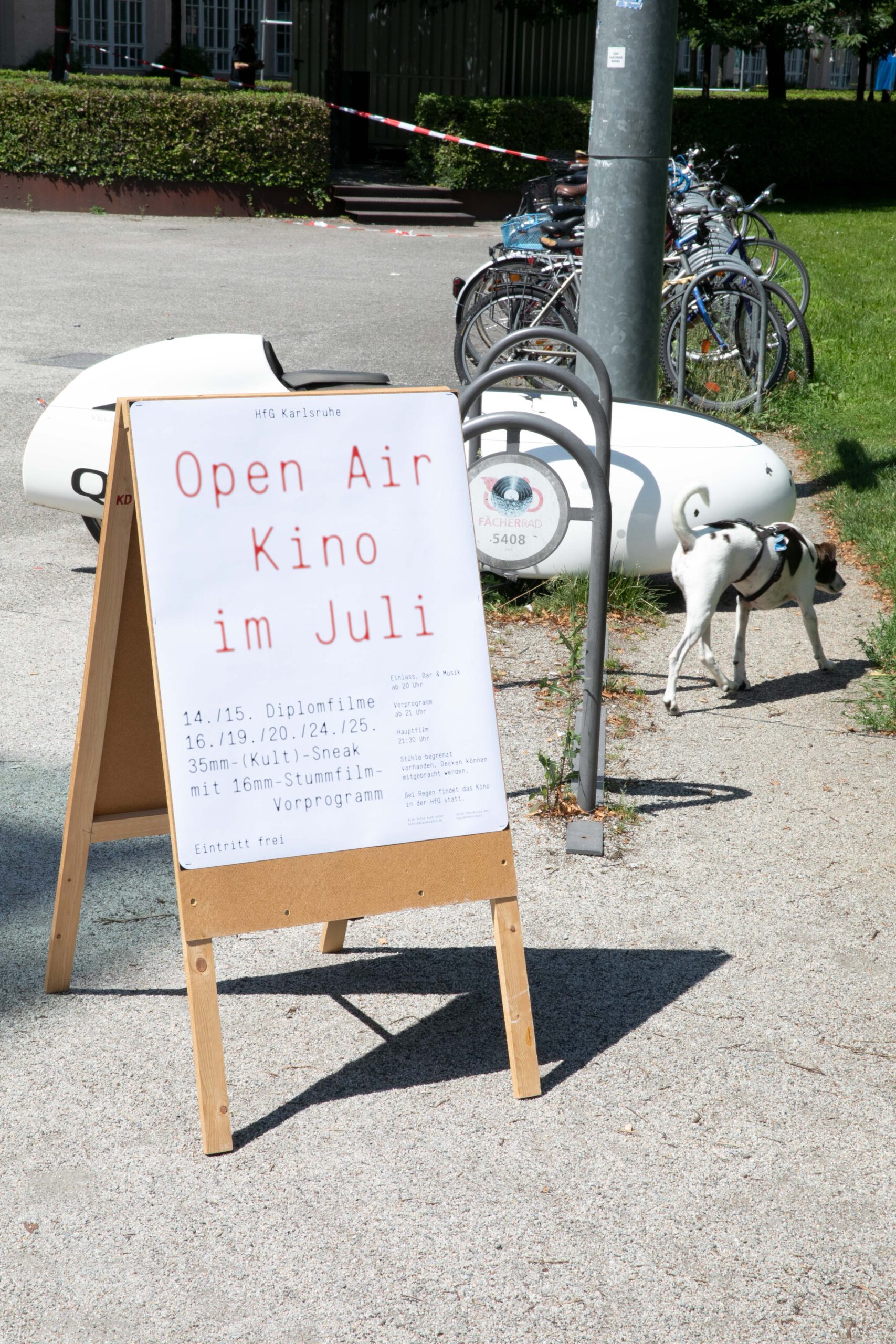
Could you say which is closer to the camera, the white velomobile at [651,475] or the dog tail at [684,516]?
the dog tail at [684,516]

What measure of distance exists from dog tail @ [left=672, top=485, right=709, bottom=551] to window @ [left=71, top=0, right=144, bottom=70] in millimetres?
35551

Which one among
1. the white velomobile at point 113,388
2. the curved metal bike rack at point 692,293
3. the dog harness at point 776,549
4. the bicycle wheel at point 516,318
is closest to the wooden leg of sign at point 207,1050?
the dog harness at point 776,549

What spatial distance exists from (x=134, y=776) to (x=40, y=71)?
32038 mm

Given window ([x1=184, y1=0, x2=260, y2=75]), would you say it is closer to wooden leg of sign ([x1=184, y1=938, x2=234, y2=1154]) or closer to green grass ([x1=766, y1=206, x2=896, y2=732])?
green grass ([x1=766, y1=206, x2=896, y2=732])

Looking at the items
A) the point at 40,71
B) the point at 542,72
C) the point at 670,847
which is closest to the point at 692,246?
the point at 670,847

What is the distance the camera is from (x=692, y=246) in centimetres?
984

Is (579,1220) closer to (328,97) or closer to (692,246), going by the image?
(692,246)

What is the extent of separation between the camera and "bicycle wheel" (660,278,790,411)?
9.32 meters

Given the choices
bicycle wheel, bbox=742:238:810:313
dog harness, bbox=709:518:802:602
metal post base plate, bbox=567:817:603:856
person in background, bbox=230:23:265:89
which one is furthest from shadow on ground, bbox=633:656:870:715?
person in background, bbox=230:23:265:89

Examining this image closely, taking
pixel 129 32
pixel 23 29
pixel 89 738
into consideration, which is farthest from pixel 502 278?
pixel 129 32

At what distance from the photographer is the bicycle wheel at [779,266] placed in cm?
1113

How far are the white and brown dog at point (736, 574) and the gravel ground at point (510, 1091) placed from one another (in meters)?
0.34

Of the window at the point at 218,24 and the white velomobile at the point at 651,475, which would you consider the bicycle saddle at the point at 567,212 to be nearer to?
the white velomobile at the point at 651,475

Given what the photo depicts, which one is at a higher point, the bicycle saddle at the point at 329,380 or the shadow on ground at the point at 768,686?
the bicycle saddle at the point at 329,380
